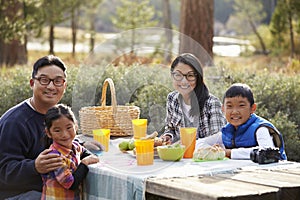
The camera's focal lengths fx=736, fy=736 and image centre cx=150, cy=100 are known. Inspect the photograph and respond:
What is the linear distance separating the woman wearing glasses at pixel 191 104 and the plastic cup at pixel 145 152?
80cm

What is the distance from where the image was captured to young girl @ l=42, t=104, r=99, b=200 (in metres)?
4.05

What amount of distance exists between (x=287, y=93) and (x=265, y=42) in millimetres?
29098

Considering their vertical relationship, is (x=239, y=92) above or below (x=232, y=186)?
above

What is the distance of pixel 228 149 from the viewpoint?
445 cm

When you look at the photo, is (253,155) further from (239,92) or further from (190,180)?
(190,180)

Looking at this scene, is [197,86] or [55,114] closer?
[55,114]

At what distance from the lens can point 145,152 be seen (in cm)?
414

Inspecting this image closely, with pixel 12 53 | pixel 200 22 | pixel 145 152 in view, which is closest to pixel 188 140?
pixel 145 152

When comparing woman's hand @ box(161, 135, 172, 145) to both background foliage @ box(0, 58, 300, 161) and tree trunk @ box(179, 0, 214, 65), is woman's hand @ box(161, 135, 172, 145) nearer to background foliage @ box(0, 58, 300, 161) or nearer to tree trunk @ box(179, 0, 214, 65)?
background foliage @ box(0, 58, 300, 161)

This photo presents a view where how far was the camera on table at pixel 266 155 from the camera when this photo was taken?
13.5 feet

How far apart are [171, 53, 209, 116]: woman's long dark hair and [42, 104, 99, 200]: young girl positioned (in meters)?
1.16

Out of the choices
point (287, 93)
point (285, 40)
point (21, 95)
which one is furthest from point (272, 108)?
point (285, 40)

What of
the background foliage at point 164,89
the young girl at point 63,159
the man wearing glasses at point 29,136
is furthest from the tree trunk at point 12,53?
the young girl at point 63,159

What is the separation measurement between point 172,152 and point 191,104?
101cm
